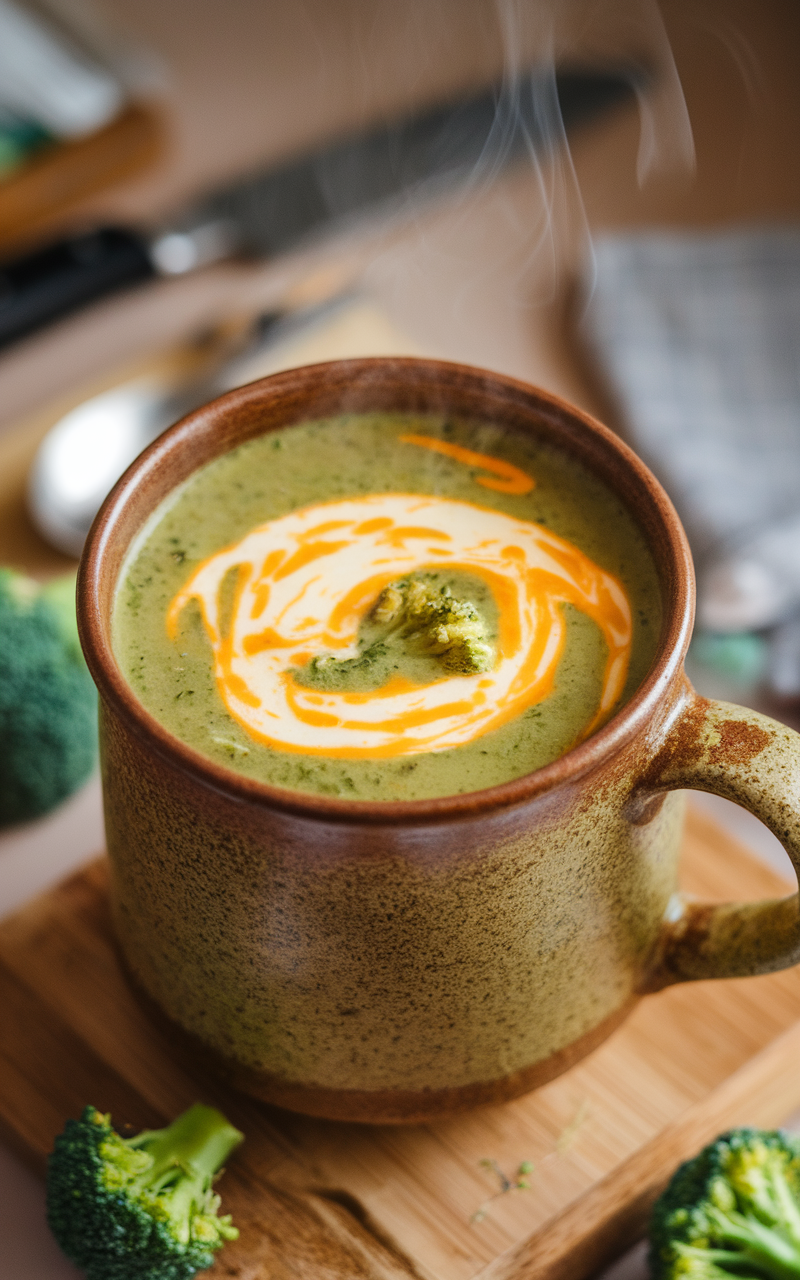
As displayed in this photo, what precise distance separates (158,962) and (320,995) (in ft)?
0.60

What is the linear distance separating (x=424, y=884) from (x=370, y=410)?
507mm

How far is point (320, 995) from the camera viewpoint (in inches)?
38.7

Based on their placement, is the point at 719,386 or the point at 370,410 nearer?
the point at 370,410

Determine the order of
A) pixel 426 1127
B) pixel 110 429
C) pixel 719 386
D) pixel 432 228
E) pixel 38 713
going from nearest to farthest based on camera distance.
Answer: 1. pixel 426 1127
2. pixel 38 713
3. pixel 110 429
4. pixel 719 386
5. pixel 432 228

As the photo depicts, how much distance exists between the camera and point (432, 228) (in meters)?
2.31

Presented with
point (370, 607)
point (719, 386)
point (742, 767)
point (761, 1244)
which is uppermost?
point (370, 607)

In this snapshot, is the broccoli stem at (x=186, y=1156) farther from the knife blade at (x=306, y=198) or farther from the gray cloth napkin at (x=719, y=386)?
the knife blade at (x=306, y=198)

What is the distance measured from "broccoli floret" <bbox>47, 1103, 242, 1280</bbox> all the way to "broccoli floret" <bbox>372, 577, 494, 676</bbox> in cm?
45

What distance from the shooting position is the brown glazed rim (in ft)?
2.84

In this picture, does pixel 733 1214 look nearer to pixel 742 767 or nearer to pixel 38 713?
pixel 742 767

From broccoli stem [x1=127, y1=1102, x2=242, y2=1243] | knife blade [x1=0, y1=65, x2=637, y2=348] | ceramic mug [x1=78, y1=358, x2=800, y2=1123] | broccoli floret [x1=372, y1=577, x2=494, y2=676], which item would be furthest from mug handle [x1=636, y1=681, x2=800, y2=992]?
knife blade [x1=0, y1=65, x2=637, y2=348]

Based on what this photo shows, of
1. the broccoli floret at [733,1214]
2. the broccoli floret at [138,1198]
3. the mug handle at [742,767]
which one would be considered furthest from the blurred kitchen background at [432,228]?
the broccoli floret at [138,1198]

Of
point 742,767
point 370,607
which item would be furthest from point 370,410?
point 742,767

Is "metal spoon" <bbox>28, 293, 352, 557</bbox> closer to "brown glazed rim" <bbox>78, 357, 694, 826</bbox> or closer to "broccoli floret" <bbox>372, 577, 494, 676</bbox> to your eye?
"brown glazed rim" <bbox>78, 357, 694, 826</bbox>
